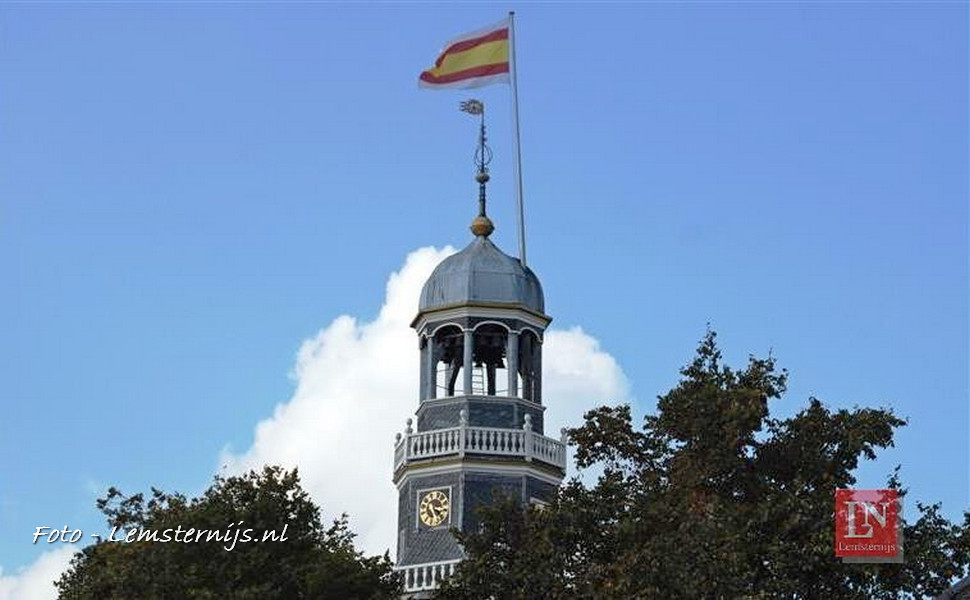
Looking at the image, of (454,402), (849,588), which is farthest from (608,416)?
(454,402)

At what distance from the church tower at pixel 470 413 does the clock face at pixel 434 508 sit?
0.10 ft

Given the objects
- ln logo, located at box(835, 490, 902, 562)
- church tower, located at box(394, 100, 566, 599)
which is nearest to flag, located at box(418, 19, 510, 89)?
church tower, located at box(394, 100, 566, 599)

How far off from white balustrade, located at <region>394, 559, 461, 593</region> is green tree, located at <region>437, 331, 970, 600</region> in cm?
905

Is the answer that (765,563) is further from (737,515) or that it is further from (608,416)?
(608,416)

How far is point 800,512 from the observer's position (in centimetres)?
5744

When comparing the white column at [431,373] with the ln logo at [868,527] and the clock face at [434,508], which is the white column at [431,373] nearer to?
the clock face at [434,508]

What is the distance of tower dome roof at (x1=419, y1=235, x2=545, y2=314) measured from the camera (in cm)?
7525

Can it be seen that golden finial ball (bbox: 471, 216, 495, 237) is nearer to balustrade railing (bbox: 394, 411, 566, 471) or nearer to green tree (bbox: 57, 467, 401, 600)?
balustrade railing (bbox: 394, 411, 566, 471)

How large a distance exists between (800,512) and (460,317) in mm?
20202

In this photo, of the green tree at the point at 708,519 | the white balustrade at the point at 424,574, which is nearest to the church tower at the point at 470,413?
the white balustrade at the point at 424,574

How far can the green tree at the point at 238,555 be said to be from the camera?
194 feet

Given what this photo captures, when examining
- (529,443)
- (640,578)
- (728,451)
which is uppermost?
(529,443)

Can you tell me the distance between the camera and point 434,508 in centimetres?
7281

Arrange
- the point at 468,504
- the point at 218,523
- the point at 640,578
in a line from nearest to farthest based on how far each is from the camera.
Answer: the point at 640,578
the point at 218,523
the point at 468,504
